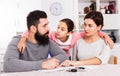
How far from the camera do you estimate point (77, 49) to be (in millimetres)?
2754

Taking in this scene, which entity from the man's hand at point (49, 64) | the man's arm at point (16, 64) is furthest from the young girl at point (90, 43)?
the man's arm at point (16, 64)

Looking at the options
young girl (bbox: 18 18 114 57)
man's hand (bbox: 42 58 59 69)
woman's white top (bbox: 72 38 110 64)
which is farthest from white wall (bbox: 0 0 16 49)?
man's hand (bbox: 42 58 59 69)

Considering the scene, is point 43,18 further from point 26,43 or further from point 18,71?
point 18,71

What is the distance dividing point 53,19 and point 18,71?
356 centimetres

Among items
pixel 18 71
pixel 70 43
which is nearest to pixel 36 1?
pixel 70 43

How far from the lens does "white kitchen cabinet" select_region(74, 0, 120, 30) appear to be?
5395 mm

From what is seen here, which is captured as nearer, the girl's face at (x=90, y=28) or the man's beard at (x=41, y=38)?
the man's beard at (x=41, y=38)

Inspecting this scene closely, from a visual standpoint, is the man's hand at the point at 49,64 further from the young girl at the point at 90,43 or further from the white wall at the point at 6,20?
the white wall at the point at 6,20

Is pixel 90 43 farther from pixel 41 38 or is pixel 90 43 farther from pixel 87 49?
pixel 41 38

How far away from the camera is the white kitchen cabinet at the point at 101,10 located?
539cm

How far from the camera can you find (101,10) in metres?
5.53

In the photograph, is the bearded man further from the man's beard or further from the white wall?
the white wall

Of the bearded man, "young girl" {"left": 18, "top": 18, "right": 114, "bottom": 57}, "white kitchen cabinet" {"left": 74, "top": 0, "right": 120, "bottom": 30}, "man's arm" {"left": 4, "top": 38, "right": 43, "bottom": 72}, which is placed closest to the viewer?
"man's arm" {"left": 4, "top": 38, "right": 43, "bottom": 72}

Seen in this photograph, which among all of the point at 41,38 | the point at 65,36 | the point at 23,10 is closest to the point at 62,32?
the point at 65,36
